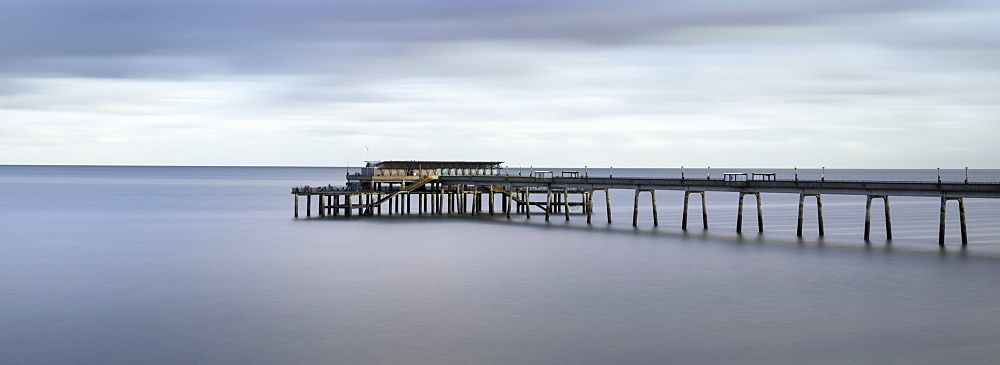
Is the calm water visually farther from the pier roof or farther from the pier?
the pier roof

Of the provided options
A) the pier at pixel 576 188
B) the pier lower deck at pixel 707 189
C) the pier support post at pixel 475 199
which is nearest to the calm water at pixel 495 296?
the pier lower deck at pixel 707 189

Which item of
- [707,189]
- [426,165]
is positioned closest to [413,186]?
[426,165]

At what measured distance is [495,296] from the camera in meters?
42.8

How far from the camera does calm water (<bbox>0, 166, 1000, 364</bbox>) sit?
31.7 metres

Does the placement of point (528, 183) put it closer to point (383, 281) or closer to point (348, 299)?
point (383, 281)

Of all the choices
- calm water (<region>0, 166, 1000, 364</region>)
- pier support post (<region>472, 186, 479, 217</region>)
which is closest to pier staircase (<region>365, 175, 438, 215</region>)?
pier support post (<region>472, 186, 479, 217</region>)

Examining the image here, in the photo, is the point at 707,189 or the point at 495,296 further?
the point at 707,189

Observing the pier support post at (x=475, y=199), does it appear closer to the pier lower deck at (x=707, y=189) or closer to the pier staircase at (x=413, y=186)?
the pier lower deck at (x=707, y=189)

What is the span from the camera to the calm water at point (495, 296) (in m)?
31.7

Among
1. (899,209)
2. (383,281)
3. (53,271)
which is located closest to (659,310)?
(383,281)

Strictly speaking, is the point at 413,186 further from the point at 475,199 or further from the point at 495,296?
the point at 495,296

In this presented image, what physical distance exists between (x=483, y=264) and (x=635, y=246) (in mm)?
12990

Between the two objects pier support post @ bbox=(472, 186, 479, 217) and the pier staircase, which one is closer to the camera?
the pier staircase

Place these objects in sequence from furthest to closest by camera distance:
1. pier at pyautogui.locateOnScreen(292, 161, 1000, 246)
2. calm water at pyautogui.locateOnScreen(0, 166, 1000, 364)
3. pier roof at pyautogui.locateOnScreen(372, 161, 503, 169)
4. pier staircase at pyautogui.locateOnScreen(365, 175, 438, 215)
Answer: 1. pier roof at pyautogui.locateOnScreen(372, 161, 503, 169)
2. pier staircase at pyautogui.locateOnScreen(365, 175, 438, 215)
3. pier at pyautogui.locateOnScreen(292, 161, 1000, 246)
4. calm water at pyautogui.locateOnScreen(0, 166, 1000, 364)
